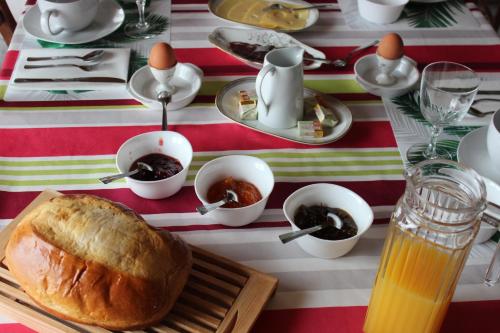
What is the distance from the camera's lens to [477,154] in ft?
3.66

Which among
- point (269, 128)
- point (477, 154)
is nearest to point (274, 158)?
point (269, 128)

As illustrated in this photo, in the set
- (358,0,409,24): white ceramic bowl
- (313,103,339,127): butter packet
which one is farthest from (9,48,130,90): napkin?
(358,0,409,24): white ceramic bowl

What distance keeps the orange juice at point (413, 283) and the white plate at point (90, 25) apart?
3.32ft

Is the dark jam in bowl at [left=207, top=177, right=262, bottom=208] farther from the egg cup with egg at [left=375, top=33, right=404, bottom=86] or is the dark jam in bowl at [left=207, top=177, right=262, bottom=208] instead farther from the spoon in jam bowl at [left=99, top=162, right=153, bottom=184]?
the egg cup with egg at [left=375, top=33, right=404, bottom=86]

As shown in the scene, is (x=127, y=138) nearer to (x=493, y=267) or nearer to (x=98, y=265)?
(x=98, y=265)

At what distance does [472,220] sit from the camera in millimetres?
656

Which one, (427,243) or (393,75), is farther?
(393,75)

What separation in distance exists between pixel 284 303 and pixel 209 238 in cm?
18

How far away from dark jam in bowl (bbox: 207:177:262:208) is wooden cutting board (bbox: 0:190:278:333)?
13 centimetres

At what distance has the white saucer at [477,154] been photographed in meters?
1.08

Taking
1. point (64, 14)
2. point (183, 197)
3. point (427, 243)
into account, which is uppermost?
point (427, 243)

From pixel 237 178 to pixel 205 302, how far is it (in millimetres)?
286

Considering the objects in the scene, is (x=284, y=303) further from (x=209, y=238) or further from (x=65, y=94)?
(x=65, y=94)

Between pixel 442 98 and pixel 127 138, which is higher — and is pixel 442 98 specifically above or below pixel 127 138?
above
